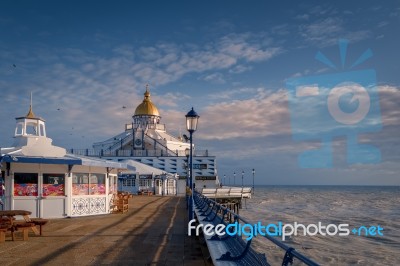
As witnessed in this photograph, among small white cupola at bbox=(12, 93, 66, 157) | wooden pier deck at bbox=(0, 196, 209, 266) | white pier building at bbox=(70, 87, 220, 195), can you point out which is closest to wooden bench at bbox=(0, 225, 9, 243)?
wooden pier deck at bbox=(0, 196, 209, 266)

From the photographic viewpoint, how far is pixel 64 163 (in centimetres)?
1703

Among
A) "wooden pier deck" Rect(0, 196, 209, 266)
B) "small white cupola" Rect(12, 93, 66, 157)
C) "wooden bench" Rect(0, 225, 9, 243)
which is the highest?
"small white cupola" Rect(12, 93, 66, 157)

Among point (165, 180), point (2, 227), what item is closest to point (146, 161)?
point (165, 180)

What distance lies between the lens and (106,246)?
10742mm

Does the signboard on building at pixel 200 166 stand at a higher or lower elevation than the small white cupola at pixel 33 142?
lower

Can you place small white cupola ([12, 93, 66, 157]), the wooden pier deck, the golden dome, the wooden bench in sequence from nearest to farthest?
the wooden pier deck
the wooden bench
small white cupola ([12, 93, 66, 157])
the golden dome

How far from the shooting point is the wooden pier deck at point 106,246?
8.98m

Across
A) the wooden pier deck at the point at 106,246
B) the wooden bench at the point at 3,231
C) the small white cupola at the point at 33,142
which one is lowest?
the wooden pier deck at the point at 106,246

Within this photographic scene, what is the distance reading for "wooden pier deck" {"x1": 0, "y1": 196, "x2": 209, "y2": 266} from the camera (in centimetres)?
898

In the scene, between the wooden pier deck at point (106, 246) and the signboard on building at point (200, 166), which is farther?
the signboard on building at point (200, 166)

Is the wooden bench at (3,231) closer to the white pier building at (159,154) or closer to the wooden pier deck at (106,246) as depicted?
the wooden pier deck at (106,246)

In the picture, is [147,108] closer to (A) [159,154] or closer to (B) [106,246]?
(A) [159,154]

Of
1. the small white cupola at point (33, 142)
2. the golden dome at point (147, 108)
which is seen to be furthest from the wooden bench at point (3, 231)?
the golden dome at point (147, 108)

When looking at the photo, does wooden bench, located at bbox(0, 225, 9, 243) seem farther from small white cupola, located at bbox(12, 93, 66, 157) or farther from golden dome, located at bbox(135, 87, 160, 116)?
golden dome, located at bbox(135, 87, 160, 116)
